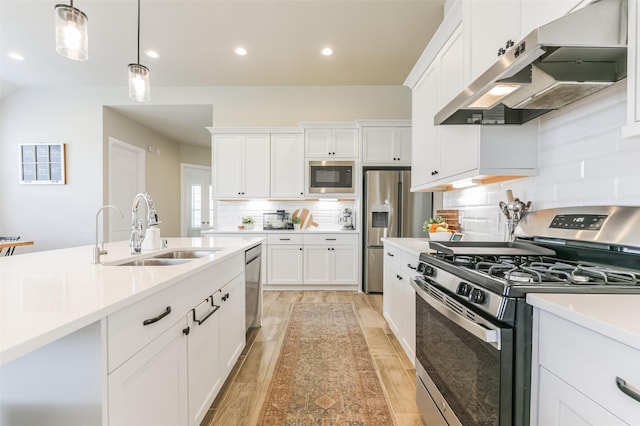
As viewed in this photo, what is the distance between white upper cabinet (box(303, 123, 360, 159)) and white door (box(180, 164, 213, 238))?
3.83 metres

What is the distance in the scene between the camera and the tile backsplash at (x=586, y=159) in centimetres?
115

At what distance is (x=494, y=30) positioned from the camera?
1546mm

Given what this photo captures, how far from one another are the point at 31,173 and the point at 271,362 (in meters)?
5.38

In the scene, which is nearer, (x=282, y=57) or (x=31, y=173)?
(x=282, y=57)

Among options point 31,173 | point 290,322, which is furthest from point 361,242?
point 31,173

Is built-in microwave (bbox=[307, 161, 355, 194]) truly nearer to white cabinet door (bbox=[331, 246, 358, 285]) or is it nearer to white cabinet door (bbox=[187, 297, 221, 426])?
white cabinet door (bbox=[331, 246, 358, 285])

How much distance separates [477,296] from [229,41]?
12.5 feet

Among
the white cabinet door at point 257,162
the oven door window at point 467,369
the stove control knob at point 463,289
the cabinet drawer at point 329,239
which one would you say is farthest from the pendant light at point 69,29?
the cabinet drawer at point 329,239

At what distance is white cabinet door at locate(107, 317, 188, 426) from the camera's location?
846 millimetres

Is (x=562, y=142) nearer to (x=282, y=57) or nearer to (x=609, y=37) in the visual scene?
(x=609, y=37)

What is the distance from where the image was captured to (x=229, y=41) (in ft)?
Answer: 11.4

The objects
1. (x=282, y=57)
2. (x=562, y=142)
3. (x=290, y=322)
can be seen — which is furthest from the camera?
(x=282, y=57)

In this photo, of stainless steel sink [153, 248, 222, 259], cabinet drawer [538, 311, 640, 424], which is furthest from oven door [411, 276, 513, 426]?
stainless steel sink [153, 248, 222, 259]

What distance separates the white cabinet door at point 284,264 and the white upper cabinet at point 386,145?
1718 mm
